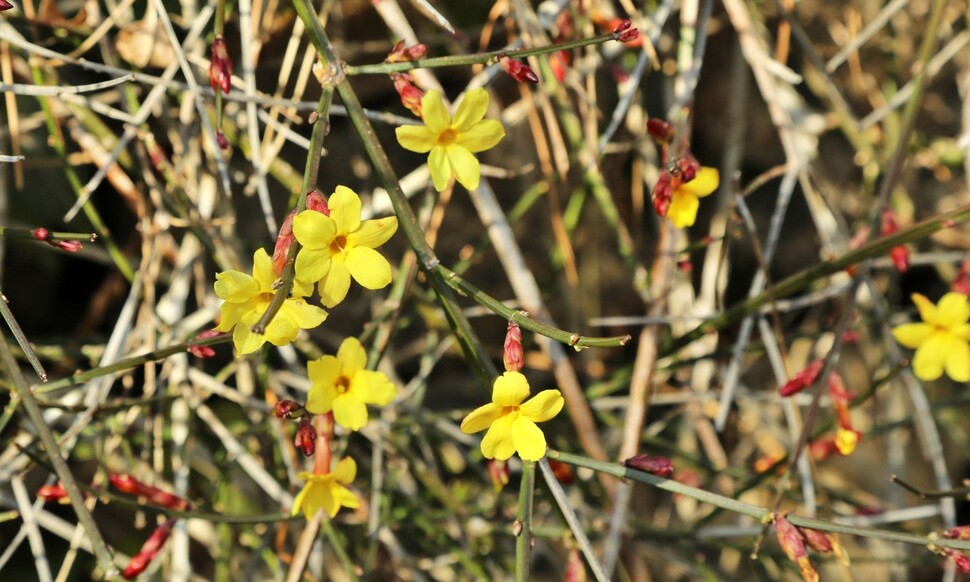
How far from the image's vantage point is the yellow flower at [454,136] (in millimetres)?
1154

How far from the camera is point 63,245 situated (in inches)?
49.8

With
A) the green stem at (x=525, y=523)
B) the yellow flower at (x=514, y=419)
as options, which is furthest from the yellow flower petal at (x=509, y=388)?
the green stem at (x=525, y=523)

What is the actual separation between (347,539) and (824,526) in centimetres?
104

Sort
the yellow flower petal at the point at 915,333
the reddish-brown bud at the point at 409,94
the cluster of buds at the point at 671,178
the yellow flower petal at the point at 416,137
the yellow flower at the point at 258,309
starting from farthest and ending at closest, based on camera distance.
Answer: the yellow flower petal at the point at 915,333, the cluster of buds at the point at 671,178, the reddish-brown bud at the point at 409,94, the yellow flower petal at the point at 416,137, the yellow flower at the point at 258,309

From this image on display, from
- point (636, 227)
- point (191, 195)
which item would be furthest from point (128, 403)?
point (636, 227)

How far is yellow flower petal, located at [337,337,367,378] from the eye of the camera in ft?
4.16

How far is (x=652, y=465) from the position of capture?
4.25 feet

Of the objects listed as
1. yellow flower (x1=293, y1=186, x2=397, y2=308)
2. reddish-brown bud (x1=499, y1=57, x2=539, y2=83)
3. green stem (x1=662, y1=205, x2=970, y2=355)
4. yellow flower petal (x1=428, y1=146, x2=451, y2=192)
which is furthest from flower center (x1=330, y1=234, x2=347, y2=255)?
green stem (x1=662, y1=205, x2=970, y2=355)

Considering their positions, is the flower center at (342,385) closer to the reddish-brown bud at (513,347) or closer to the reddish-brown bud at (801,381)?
the reddish-brown bud at (513,347)

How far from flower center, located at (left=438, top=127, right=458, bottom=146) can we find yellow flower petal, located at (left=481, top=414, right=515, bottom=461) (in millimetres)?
388

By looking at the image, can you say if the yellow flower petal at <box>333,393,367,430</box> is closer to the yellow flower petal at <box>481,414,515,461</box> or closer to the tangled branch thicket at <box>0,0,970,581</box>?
the tangled branch thicket at <box>0,0,970,581</box>

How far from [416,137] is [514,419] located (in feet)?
1.31

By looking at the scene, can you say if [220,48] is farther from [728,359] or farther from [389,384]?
[728,359]

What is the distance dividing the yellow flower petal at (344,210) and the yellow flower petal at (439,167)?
11cm
